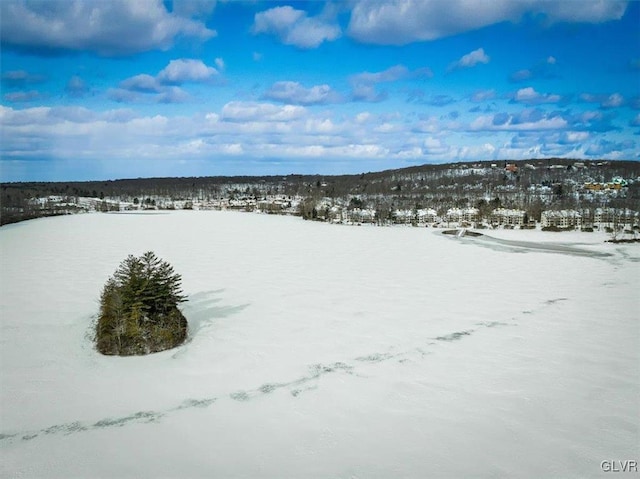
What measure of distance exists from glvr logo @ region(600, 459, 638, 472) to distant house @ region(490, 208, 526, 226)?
199 feet

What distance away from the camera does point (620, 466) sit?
216 inches

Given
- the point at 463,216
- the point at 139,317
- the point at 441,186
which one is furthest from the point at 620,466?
the point at 441,186

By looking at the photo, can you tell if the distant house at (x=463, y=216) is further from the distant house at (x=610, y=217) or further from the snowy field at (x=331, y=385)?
the snowy field at (x=331, y=385)

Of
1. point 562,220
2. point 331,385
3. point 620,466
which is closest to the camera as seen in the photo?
point 620,466

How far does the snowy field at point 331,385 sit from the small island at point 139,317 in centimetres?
32

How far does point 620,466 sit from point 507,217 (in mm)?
63249

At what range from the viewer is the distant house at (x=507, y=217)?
62812mm

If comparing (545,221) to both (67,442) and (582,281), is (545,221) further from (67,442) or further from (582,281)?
(67,442)

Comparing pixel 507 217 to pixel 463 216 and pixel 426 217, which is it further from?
pixel 426 217

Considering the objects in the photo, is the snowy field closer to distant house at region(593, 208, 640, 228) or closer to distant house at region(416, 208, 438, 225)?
distant house at region(593, 208, 640, 228)

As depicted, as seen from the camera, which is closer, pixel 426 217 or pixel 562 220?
pixel 562 220

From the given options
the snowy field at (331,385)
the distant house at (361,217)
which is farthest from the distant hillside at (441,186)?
the snowy field at (331,385)

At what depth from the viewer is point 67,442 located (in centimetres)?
580

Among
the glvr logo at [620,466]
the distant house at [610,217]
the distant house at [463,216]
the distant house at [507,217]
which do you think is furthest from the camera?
the distant house at [463,216]
